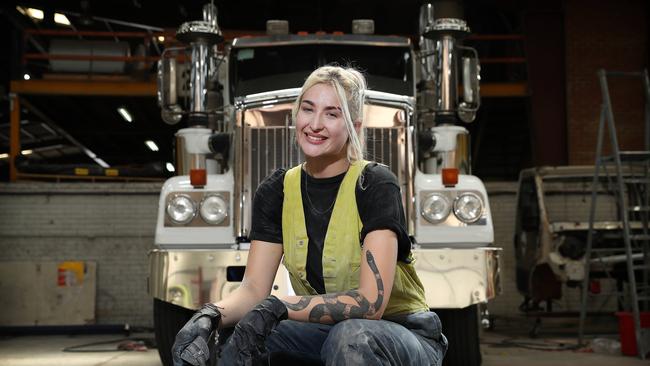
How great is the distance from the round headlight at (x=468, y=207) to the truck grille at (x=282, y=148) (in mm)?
496

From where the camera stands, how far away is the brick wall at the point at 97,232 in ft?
39.5

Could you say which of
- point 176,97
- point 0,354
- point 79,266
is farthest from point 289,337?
point 79,266

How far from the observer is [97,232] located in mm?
12141

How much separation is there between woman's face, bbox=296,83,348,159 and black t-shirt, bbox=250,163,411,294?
0.36ft

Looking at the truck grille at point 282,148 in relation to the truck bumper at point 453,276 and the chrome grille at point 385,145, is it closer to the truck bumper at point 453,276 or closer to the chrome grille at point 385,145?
the chrome grille at point 385,145

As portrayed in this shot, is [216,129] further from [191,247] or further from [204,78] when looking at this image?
[191,247]

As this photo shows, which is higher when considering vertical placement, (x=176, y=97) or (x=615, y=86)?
(x=615, y=86)

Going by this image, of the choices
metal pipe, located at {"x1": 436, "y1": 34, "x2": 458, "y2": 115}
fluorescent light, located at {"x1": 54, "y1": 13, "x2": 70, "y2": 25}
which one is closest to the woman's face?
metal pipe, located at {"x1": 436, "y1": 34, "x2": 458, "y2": 115}

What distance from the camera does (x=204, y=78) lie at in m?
6.92

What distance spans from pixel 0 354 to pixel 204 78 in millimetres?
4034

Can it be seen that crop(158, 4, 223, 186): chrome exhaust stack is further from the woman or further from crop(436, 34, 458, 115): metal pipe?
the woman

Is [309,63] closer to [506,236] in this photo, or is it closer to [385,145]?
[385,145]

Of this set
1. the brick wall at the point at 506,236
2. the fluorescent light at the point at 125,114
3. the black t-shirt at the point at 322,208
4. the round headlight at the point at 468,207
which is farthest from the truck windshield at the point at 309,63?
the fluorescent light at the point at 125,114

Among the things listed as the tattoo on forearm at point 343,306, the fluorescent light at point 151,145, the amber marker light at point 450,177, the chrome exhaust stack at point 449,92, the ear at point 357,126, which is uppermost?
the fluorescent light at point 151,145
